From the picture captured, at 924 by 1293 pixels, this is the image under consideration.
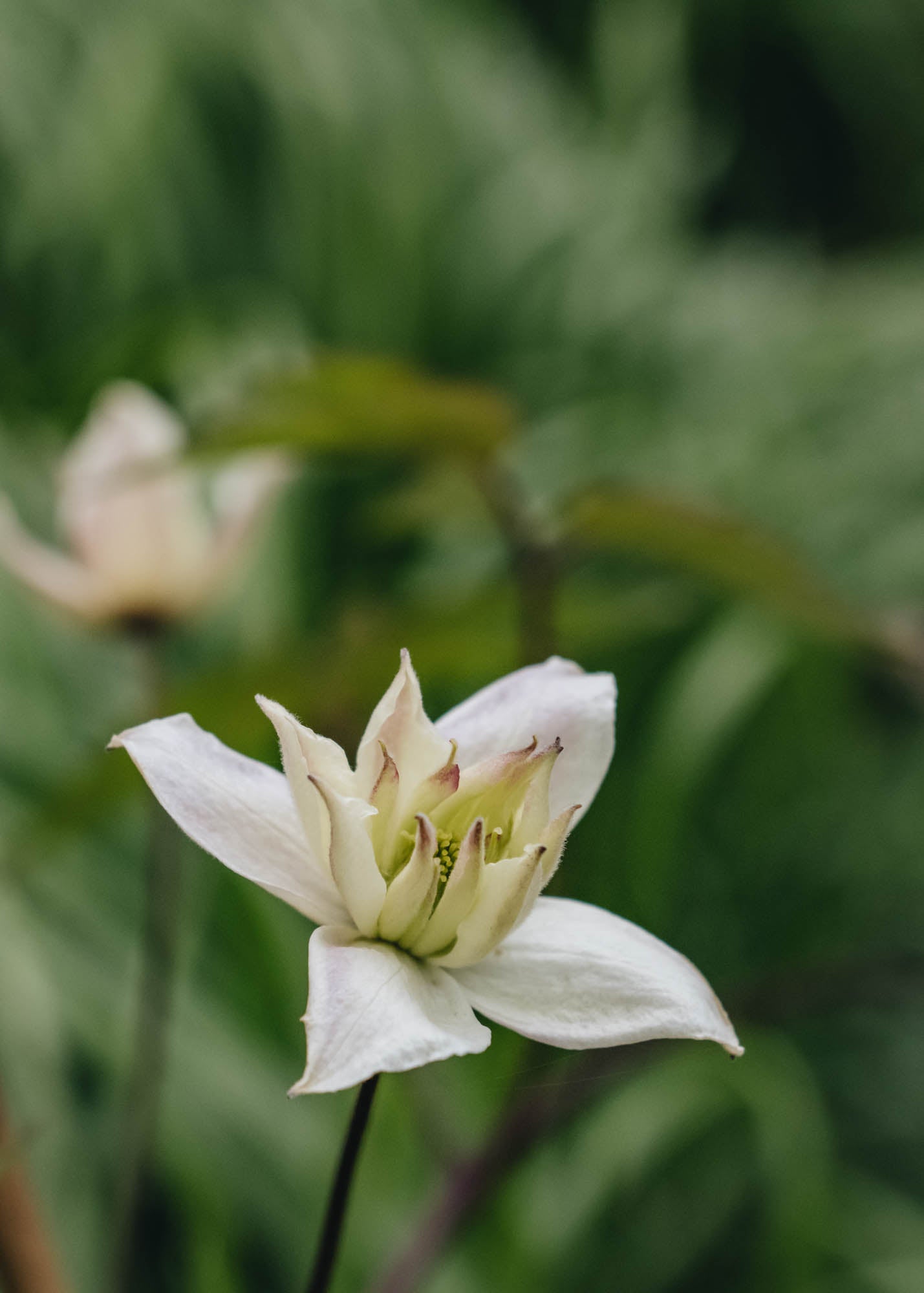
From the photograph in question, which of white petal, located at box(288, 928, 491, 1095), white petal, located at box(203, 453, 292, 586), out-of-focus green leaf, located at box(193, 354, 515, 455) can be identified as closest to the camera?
white petal, located at box(288, 928, 491, 1095)

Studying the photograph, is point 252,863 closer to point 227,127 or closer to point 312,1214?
point 312,1214

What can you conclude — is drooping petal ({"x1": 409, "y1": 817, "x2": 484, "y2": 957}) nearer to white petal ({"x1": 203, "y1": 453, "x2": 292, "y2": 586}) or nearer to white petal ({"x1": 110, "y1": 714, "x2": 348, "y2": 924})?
white petal ({"x1": 110, "y1": 714, "x2": 348, "y2": 924})

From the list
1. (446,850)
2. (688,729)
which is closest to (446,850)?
(446,850)

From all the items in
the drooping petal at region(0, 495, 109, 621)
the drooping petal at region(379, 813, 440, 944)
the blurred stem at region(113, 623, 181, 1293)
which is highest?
the drooping petal at region(379, 813, 440, 944)

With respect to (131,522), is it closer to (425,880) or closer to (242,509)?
(242,509)

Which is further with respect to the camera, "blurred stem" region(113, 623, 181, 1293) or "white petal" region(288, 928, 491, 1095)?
"blurred stem" region(113, 623, 181, 1293)

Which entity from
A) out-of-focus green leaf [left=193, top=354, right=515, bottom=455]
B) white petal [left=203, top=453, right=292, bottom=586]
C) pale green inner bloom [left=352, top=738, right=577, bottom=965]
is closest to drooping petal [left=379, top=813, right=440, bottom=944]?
pale green inner bloom [left=352, top=738, right=577, bottom=965]

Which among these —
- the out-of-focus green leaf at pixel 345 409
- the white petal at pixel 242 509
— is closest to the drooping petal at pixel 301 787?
the out-of-focus green leaf at pixel 345 409

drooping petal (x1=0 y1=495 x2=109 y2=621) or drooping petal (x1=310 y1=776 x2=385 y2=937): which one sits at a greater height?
drooping petal (x1=310 y1=776 x2=385 y2=937)
